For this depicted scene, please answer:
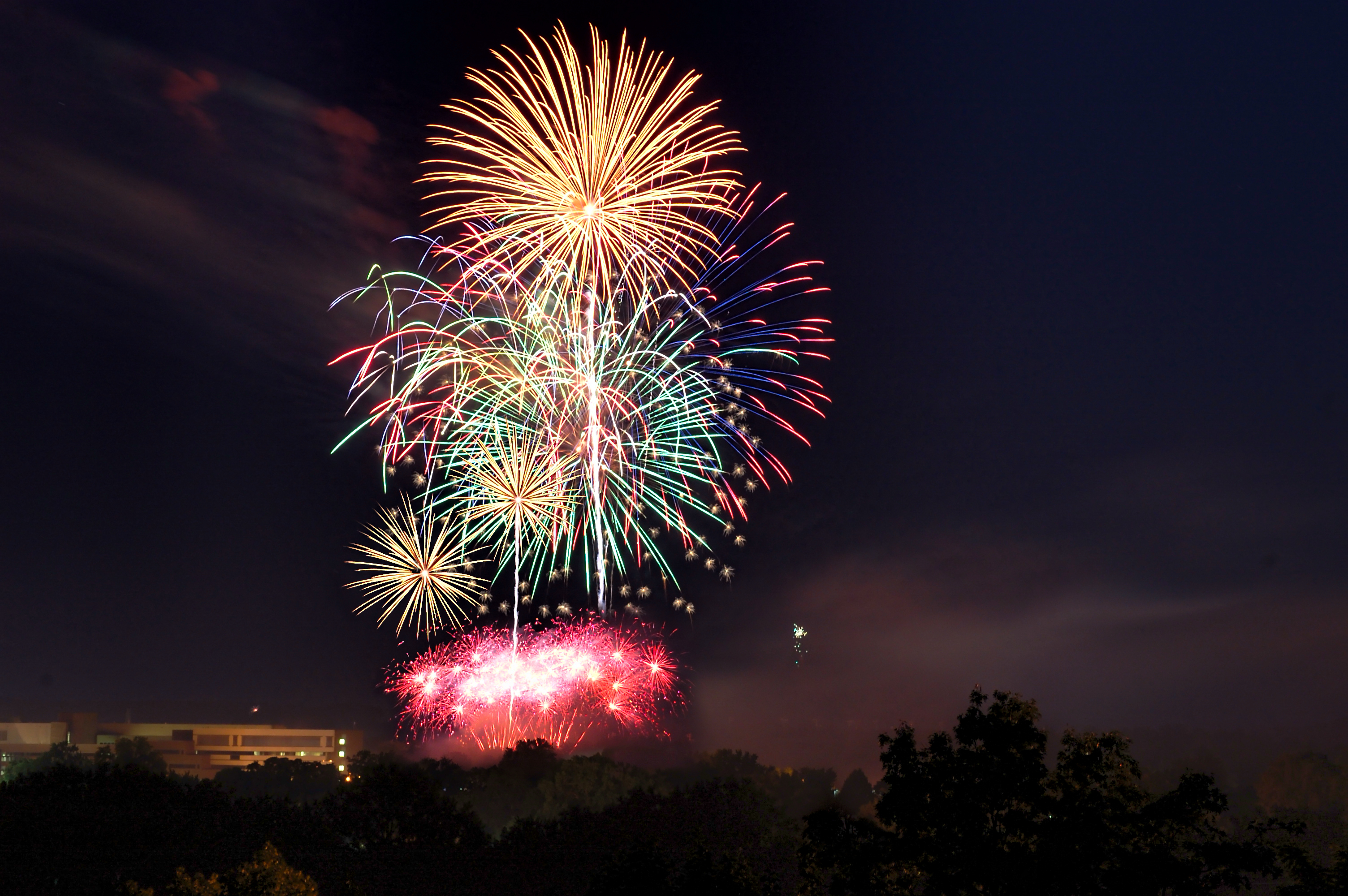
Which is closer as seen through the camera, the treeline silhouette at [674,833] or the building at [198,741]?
the treeline silhouette at [674,833]

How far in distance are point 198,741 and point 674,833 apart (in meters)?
128

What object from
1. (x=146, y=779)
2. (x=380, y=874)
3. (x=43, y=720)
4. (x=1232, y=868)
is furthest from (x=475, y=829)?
(x=43, y=720)

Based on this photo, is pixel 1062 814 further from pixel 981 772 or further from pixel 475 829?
pixel 475 829

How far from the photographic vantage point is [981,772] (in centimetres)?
2056

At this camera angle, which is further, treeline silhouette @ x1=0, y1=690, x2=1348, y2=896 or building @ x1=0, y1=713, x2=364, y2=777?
building @ x1=0, y1=713, x2=364, y2=777

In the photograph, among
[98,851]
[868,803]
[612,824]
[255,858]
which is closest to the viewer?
[255,858]

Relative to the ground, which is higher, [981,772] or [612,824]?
[981,772]

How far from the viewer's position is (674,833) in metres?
46.3

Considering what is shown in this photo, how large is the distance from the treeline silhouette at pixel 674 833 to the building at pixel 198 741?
64439mm

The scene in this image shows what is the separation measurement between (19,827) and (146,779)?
326 inches

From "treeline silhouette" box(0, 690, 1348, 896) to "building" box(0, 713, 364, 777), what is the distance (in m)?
64.4

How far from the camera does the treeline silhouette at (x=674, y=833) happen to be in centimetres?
2017

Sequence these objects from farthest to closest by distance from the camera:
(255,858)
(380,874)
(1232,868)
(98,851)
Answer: (380,874), (98,851), (255,858), (1232,868)

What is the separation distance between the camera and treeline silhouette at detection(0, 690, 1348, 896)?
2017 cm
